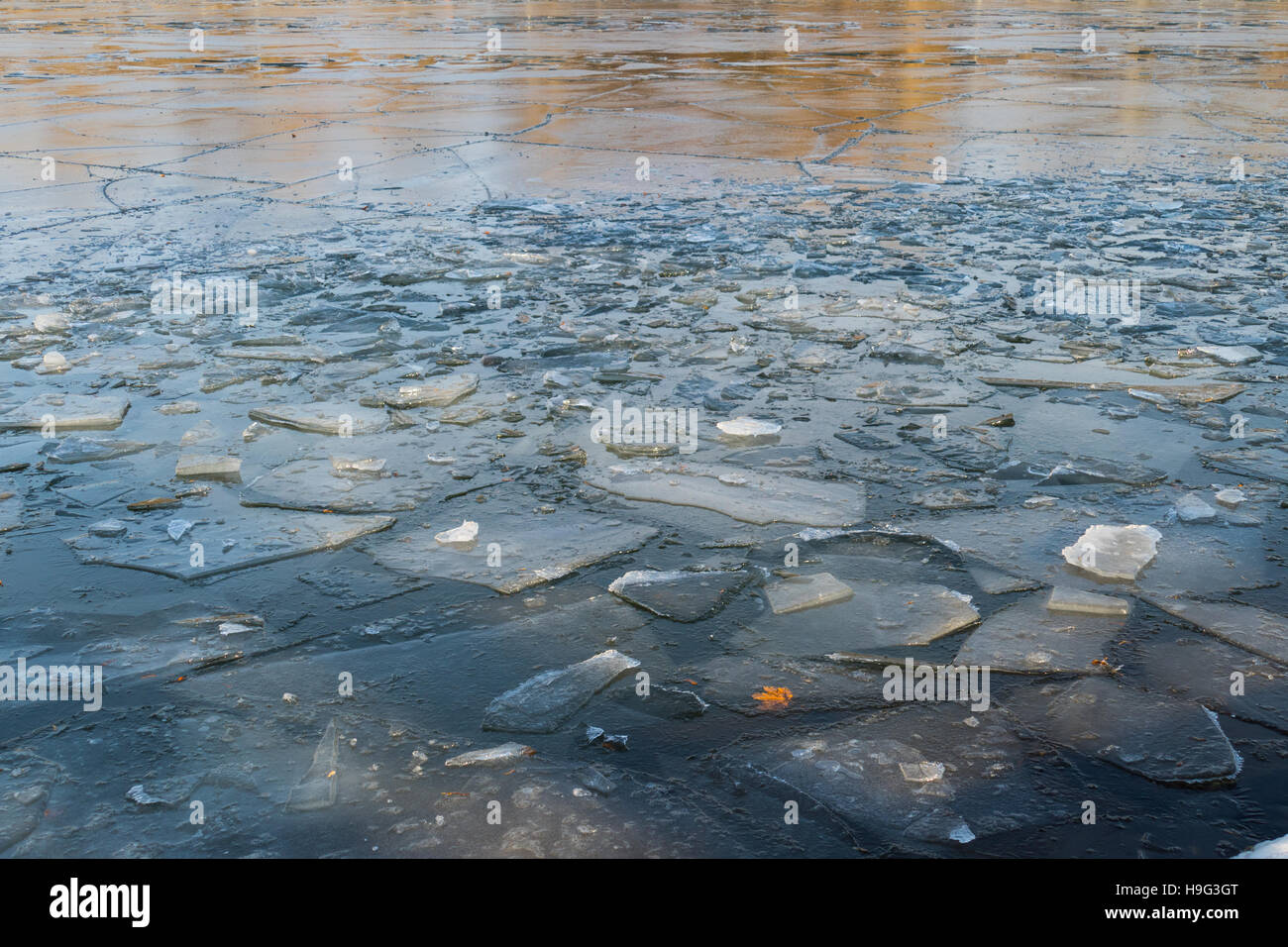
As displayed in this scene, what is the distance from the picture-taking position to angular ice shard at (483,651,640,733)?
246 cm

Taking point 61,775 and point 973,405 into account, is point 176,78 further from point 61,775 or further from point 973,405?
point 61,775

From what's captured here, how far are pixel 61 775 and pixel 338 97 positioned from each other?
12264 mm

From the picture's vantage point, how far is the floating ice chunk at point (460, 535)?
10.7ft

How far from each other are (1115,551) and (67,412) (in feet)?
11.6

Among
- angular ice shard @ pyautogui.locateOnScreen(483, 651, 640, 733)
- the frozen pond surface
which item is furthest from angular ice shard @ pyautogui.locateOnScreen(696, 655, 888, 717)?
angular ice shard @ pyautogui.locateOnScreen(483, 651, 640, 733)

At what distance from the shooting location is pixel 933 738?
2.40 meters

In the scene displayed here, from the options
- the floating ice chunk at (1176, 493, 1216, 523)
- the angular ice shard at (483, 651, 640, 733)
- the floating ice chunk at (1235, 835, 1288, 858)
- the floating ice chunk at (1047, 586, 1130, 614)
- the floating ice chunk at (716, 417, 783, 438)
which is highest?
the floating ice chunk at (716, 417, 783, 438)

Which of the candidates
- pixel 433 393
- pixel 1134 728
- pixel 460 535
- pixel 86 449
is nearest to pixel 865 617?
pixel 1134 728

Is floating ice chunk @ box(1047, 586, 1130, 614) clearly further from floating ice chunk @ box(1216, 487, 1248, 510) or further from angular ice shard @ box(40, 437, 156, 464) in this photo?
angular ice shard @ box(40, 437, 156, 464)

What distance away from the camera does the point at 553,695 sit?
8.37 ft

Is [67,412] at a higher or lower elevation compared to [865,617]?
higher

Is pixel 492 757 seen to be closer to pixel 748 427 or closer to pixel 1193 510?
pixel 748 427

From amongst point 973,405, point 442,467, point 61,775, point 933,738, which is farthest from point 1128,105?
point 61,775

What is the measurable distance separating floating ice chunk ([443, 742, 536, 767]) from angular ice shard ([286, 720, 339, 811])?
22 centimetres
